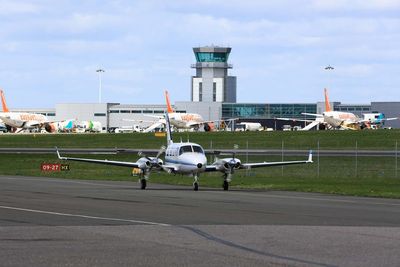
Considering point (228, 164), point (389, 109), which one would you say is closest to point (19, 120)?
point (389, 109)

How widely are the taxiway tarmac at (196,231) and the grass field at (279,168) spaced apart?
1059cm

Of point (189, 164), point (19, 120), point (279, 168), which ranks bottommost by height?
point (279, 168)

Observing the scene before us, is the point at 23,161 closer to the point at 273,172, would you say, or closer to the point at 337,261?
the point at 273,172

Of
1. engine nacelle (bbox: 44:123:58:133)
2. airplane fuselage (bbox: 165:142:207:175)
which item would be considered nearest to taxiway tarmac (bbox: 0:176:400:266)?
airplane fuselage (bbox: 165:142:207:175)

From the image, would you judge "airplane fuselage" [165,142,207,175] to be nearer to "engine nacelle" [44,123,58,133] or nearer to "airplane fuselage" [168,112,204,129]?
"airplane fuselage" [168,112,204,129]

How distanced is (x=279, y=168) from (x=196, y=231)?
44.3m

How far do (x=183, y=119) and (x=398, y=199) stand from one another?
410 feet

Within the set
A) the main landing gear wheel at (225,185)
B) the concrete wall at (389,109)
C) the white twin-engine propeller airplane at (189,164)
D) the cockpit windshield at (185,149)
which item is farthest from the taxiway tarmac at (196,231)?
the concrete wall at (389,109)

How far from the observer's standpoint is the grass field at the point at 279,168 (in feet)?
160

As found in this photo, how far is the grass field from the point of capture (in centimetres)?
4877

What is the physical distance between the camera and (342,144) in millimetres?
98625

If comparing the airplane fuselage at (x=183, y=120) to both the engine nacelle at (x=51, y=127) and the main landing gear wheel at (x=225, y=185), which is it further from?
the main landing gear wheel at (x=225, y=185)

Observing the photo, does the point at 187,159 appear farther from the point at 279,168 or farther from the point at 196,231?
the point at 279,168

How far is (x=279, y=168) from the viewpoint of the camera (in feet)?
214
